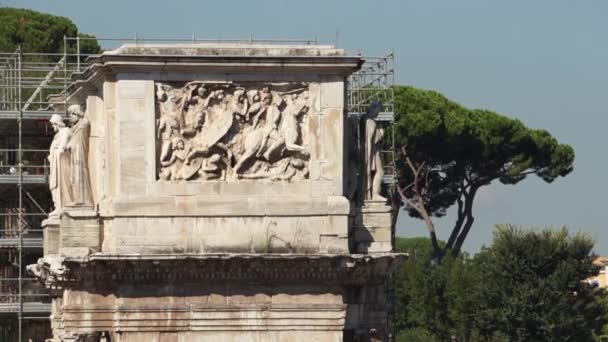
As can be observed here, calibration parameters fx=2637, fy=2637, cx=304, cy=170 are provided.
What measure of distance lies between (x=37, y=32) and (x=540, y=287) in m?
17.8

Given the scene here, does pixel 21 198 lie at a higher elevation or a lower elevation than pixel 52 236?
higher

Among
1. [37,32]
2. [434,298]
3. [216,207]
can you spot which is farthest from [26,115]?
[434,298]

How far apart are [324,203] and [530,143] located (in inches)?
1599

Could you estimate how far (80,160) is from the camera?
142ft

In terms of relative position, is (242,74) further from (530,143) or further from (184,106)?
(530,143)

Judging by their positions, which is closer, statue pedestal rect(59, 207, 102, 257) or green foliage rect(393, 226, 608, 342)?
statue pedestal rect(59, 207, 102, 257)

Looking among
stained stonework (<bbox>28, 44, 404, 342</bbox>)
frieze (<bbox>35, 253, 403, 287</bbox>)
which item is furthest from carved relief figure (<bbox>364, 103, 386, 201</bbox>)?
frieze (<bbox>35, 253, 403, 287</bbox>)

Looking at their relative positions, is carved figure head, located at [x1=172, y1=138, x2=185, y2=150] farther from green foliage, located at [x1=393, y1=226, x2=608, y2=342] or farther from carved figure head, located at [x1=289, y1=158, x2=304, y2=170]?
green foliage, located at [x1=393, y1=226, x2=608, y2=342]

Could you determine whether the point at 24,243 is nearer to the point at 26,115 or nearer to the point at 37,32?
the point at 26,115

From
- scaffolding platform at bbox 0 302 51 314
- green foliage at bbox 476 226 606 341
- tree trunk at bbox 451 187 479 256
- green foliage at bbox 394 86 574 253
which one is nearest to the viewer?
scaffolding platform at bbox 0 302 51 314

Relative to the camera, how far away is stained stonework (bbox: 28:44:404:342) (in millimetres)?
42406

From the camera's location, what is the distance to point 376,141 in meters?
44.1

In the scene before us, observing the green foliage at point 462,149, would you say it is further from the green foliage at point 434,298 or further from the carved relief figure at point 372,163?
the carved relief figure at point 372,163

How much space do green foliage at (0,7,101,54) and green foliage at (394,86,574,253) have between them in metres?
10.2
